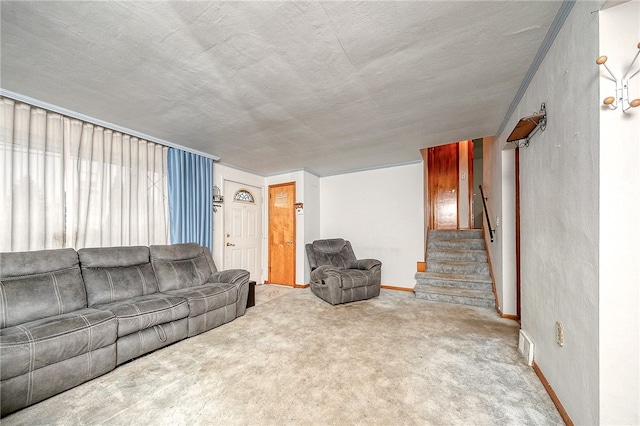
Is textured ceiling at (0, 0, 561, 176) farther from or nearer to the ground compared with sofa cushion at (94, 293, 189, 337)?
farther from the ground

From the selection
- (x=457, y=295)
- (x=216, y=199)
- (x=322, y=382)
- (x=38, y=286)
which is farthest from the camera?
(x=216, y=199)

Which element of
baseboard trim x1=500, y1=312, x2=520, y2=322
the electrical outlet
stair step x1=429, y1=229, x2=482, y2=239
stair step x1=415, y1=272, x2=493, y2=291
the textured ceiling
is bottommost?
baseboard trim x1=500, y1=312, x2=520, y2=322

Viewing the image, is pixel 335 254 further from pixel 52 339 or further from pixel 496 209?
pixel 52 339

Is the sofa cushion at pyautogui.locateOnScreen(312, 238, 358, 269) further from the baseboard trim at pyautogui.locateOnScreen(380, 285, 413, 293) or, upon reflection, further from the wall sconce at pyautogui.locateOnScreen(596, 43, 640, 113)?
the wall sconce at pyautogui.locateOnScreen(596, 43, 640, 113)

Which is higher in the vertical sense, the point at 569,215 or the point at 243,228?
the point at 569,215

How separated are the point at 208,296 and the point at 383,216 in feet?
11.2

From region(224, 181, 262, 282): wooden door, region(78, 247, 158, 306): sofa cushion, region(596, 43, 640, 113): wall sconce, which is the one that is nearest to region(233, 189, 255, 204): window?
region(224, 181, 262, 282): wooden door

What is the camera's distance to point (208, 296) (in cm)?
271

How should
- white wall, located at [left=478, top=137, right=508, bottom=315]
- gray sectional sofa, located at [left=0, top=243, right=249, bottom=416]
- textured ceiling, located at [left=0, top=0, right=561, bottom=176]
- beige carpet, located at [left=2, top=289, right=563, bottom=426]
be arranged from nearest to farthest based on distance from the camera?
textured ceiling, located at [left=0, top=0, right=561, bottom=176], beige carpet, located at [left=2, top=289, right=563, bottom=426], gray sectional sofa, located at [left=0, top=243, right=249, bottom=416], white wall, located at [left=478, top=137, right=508, bottom=315]

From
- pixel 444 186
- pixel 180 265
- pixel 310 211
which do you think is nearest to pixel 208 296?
pixel 180 265

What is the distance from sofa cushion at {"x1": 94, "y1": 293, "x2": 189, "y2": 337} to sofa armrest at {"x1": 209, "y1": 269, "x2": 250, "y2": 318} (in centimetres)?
Answer: 69

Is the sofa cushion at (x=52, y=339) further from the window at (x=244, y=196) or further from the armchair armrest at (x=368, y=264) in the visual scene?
the armchair armrest at (x=368, y=264)

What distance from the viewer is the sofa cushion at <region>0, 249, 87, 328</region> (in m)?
1.88

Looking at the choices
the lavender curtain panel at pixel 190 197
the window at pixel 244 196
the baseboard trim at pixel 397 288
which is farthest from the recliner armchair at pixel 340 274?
the lavender curtain panel at pixel 190 197
